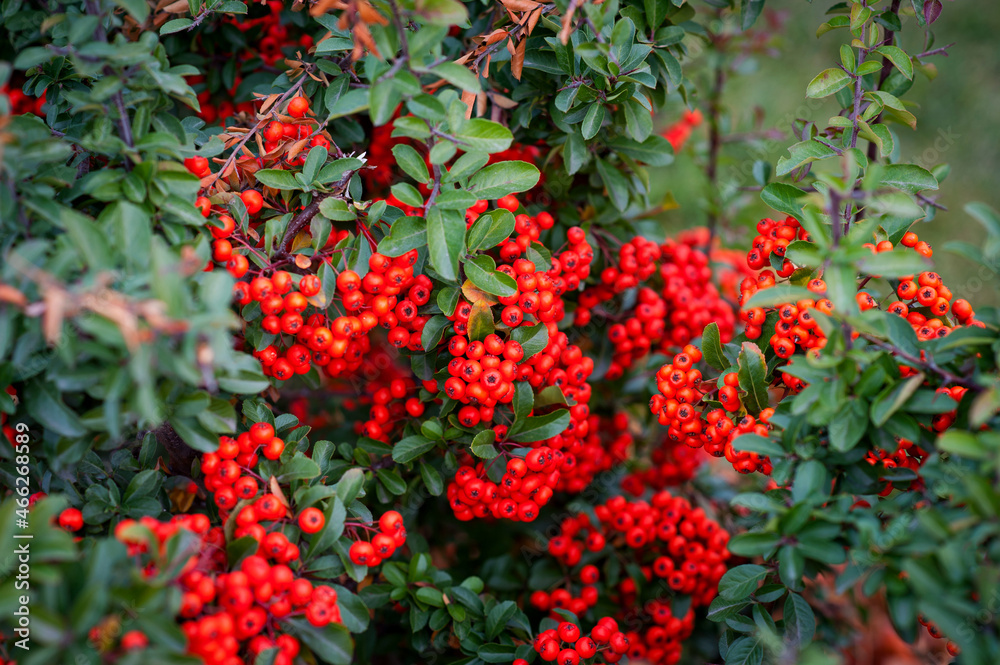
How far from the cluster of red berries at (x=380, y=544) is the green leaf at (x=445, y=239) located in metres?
0.89

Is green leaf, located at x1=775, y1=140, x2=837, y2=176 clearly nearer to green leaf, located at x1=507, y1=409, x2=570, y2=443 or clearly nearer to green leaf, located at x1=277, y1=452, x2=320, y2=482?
green leaf, located at x1=507, y1=409, x2=570, y2=443

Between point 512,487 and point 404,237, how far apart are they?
99 cm

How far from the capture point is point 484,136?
86.7 inches

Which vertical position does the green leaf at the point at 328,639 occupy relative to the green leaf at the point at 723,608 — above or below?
above

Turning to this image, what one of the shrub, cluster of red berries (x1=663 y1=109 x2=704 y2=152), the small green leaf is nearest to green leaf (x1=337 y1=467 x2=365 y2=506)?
the shrub

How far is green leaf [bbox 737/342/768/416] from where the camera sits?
7.64 feet

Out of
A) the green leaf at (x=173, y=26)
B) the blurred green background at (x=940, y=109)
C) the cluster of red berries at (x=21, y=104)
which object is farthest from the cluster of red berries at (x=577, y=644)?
the blurred green background at (x=940, y=109)

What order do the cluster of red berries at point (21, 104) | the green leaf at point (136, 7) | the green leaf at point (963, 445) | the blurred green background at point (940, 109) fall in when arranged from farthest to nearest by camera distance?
the blurred green background at point (940, 109)
the cluster of red berries at point (21, 104)
the green leaf at point (136, 7)
the green leaf at point (963, 445)

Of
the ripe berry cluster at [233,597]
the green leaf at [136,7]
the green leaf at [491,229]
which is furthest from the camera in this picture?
the green leaf at [491,229]

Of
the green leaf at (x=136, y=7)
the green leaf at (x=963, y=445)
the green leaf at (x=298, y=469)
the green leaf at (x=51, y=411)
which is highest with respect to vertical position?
the green leaf at (x=136, y=7)

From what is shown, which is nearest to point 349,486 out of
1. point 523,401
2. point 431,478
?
point 431,478

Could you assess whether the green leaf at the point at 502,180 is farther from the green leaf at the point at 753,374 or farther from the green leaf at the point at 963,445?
the green leaf at the point at 963,445

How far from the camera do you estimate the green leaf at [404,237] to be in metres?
2.28

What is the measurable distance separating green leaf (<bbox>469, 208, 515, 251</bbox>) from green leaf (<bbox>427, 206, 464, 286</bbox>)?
0.12m
